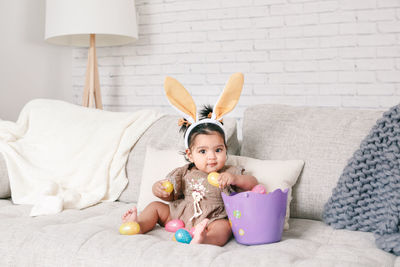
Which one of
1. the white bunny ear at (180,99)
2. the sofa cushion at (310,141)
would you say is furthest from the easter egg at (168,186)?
the sofa cushion at (310,141)

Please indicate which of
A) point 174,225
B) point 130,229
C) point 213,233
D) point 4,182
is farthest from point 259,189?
point 4,182

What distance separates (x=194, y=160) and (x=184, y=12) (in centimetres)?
167

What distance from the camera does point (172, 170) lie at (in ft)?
5.43

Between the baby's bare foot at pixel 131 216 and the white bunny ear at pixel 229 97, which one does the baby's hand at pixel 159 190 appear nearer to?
the baby's bare foot at pixel 131 216

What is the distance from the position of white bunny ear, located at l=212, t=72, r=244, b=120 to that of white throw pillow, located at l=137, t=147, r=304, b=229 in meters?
0.20

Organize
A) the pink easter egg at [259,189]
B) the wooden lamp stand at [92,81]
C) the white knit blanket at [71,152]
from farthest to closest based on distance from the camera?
the wooden lamp stand at [92,81] < the white knit blanket at [71,152] < the pink easter egg at [259,189]

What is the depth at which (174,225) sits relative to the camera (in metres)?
1.48

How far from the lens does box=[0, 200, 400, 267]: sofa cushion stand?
1143 millimetres

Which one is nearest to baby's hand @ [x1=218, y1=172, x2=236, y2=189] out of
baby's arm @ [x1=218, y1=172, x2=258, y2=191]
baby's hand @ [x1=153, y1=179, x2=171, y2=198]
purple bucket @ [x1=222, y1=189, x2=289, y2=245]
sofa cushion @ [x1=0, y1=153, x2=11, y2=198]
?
baby's arm @ [x1=218, y1=172, x2=258, y2=191]

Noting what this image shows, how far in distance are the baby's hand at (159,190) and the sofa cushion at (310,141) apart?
40 centimetres

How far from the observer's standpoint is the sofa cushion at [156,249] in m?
1.14

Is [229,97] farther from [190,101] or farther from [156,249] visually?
[156,249]

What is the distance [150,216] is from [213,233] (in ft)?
0.82

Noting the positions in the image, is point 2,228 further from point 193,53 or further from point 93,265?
point 193,53
